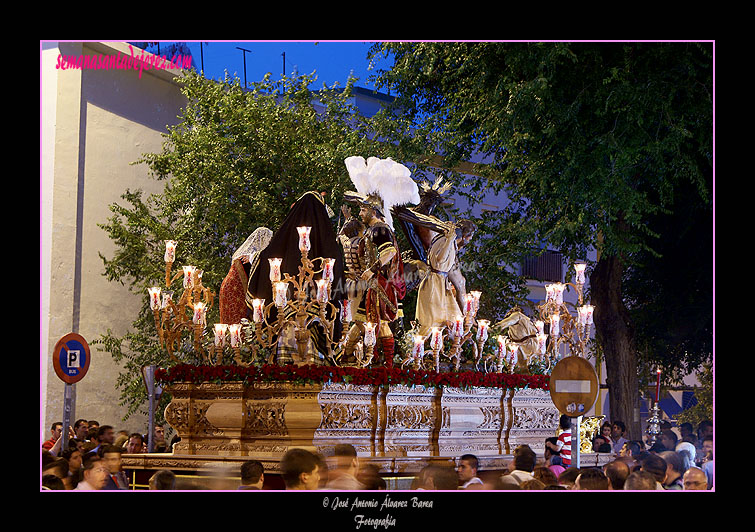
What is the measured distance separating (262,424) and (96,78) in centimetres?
1413

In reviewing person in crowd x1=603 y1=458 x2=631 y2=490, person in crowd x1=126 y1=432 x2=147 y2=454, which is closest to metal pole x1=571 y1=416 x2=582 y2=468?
person in crowd x1=603 y1=458 x2=631 y2=490

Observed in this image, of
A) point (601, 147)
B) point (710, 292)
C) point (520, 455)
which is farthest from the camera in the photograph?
point (710, 292)

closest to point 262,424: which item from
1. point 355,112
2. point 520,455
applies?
point 520,455

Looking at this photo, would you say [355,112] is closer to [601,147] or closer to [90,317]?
[90,317]

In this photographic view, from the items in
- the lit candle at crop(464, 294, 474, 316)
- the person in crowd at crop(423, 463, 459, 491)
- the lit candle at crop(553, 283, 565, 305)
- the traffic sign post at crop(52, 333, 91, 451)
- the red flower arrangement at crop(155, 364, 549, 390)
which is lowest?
the person in crowd at crop(423, 463, 459, 491)

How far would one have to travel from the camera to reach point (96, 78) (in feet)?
79.8

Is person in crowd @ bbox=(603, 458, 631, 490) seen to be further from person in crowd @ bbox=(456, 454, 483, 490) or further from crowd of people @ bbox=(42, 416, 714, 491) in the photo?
person in crowd @ bbox=(456, 454, 483, 490)

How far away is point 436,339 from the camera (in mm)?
14859

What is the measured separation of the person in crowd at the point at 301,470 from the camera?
757 centimetres

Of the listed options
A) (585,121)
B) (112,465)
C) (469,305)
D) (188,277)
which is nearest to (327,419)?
(188,277)

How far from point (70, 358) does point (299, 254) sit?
4358mm

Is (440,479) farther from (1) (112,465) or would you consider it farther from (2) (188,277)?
(2) (188,277)

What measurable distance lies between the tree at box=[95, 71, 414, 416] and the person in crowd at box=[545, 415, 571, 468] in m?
8.80

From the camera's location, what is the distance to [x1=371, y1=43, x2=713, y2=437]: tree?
1725 cm
